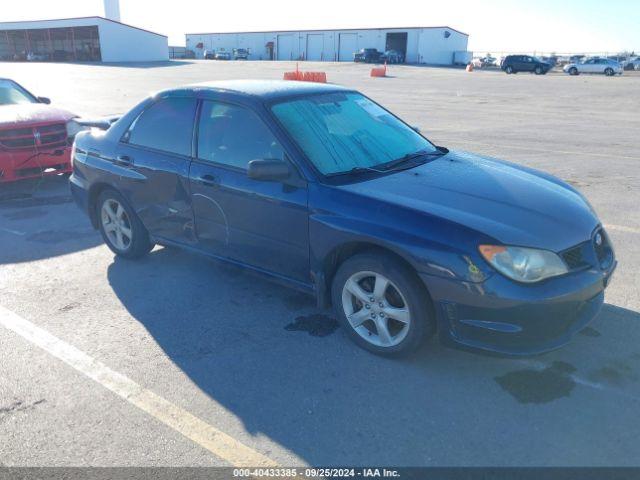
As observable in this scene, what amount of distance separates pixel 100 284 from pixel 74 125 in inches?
169

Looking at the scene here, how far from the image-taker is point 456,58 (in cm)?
7038

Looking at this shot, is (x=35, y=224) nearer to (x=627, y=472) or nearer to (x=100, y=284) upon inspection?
(x=100, y=284)

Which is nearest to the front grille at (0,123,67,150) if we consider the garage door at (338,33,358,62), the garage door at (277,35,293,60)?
the garage door at (338,33,358,62)

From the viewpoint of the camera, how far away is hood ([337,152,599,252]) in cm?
317

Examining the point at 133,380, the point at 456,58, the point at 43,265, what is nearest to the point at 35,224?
the point at 43,265

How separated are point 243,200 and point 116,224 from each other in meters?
1.87

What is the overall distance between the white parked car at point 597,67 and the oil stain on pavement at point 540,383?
49349 mm

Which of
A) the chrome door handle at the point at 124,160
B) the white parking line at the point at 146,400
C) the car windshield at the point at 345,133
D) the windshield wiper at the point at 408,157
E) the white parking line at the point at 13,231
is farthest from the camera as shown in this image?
the white parking line at the point at 13,231

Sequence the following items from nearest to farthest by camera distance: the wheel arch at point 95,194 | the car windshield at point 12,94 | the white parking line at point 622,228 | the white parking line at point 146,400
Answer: the white parking line at point 146,400 < the wheel arch at point 95,194 < the white parking line at point 622,228 < the car windshield at point 12,94

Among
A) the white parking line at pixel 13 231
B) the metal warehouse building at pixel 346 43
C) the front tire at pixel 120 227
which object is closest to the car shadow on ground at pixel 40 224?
the white parking line at pixel 13 231

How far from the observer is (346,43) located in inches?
2916

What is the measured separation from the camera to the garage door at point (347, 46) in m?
73.5

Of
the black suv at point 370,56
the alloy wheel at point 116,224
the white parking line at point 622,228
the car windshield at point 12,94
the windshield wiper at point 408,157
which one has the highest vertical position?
the black suv at point 370,56

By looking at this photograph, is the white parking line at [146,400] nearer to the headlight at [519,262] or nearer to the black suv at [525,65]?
the headlight at [519,262]
